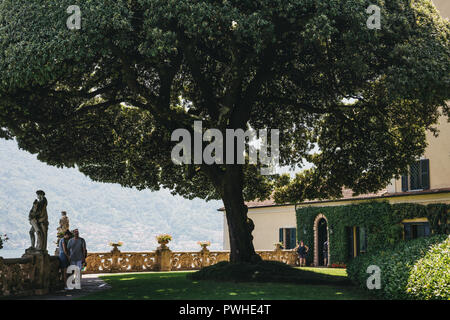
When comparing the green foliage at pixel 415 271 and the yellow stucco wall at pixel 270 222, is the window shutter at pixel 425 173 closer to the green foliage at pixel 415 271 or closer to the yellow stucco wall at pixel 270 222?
the yellow stucco wall at pixel 270 222

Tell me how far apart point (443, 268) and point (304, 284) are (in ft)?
22.0

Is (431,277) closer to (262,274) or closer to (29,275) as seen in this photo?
(262,274)

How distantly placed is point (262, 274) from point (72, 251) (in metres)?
6.43

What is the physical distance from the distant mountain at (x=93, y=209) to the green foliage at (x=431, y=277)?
124398 millimetres

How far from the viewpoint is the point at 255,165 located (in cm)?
2411

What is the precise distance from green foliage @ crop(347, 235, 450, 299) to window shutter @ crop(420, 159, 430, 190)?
14.7 m

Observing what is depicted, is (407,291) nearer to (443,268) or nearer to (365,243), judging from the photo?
(443,268)

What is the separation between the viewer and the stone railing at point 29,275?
13.4 meters

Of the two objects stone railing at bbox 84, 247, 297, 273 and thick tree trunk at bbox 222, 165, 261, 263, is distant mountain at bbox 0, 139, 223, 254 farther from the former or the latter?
thick tree trunk at bbox 222, 165, 261, 263

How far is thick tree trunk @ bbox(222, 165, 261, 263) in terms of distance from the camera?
18047 millimetres

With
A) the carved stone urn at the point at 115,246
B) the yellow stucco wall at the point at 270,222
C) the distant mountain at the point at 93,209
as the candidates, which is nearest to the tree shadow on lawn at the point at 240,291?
the carved stone urn at the point at 115,246

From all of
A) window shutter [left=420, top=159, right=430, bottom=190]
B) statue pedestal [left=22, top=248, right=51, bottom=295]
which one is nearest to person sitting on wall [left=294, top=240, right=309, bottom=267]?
window shutter [left=420, top=159, right=430, bottom=190]

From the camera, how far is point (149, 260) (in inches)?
1107

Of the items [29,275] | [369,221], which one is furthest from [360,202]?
[29,275]
